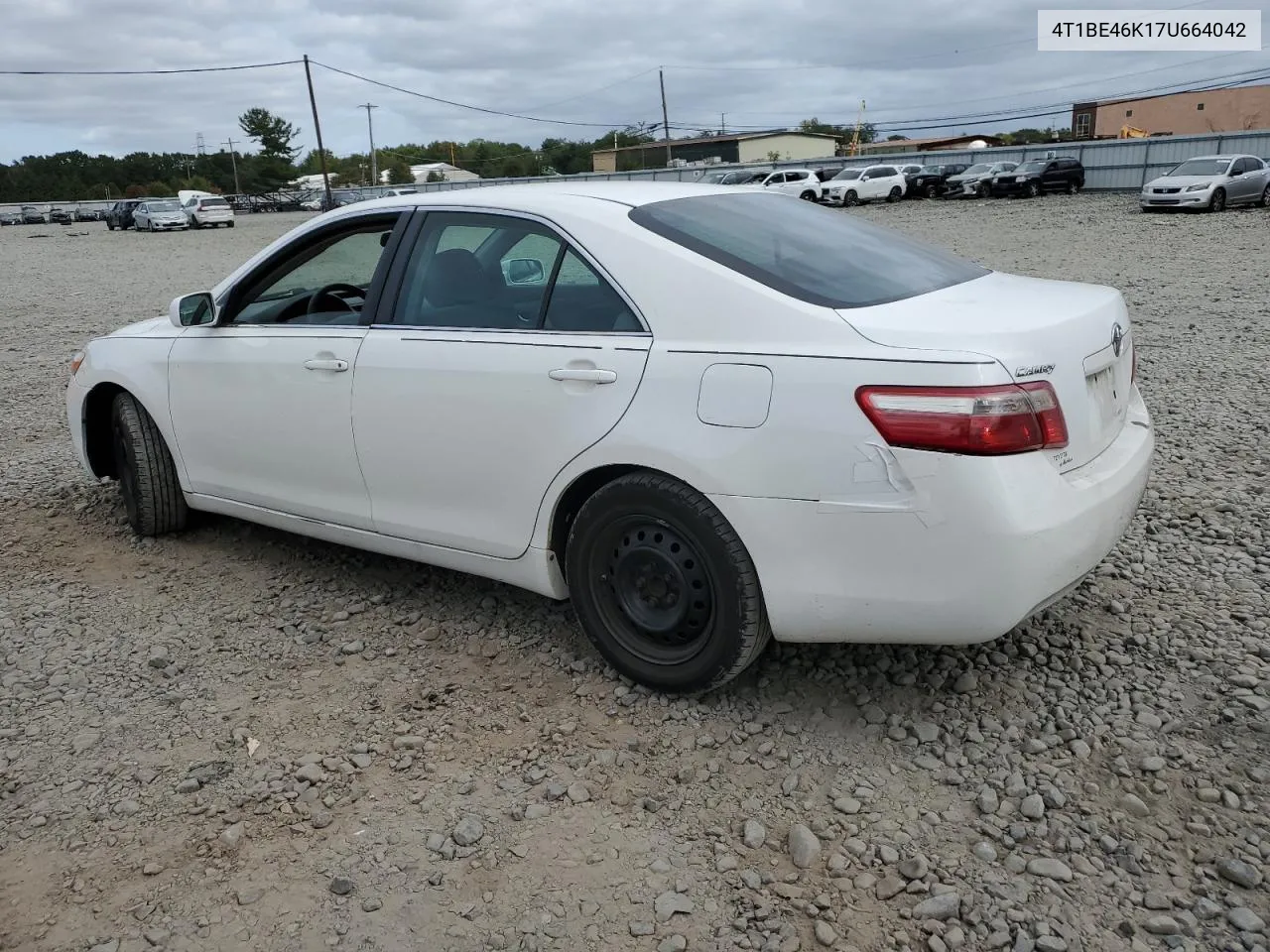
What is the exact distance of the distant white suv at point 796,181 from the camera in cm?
3572

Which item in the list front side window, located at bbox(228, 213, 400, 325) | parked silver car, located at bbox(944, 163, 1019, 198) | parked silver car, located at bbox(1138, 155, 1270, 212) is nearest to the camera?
front side window, located at bbox(228, 213, 400, 325)

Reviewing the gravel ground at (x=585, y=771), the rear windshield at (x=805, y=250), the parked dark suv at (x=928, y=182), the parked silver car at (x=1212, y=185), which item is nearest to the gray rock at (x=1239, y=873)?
the gravel ground at (x=585, y=771)

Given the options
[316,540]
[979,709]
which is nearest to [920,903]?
[979,709]

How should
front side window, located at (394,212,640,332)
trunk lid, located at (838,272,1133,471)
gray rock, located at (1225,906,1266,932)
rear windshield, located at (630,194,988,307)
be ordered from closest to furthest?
1. gray rock, located at (1225,906,1266,932)
2. trunk lid, located at (838,272,1133,471)
3. rear windshield, located at (630,194,988,307)
4. front side window, located at (394,212,640,332)

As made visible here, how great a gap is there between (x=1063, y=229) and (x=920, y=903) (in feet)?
73.4

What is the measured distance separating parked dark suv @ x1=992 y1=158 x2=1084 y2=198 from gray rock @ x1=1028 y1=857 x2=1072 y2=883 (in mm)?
35531

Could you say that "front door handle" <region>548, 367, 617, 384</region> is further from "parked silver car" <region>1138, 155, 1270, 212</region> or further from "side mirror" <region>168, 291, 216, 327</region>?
"parked silver car" <region>1138, 155, 1270, 212</region>

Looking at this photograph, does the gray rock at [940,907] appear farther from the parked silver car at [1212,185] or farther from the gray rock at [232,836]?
the parked silver car at [1212,185]

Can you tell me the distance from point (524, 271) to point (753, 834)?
1963 mm

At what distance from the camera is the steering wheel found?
4480mm

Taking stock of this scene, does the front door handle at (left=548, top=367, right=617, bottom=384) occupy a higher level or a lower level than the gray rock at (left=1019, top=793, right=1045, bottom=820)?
higher

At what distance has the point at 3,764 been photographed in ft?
10.6

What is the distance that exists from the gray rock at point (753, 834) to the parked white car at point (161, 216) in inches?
1863

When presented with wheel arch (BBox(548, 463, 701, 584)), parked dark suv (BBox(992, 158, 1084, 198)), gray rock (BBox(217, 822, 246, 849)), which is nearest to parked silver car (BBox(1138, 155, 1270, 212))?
parked dark suv (BBox(992, 158, 1084, 198))
